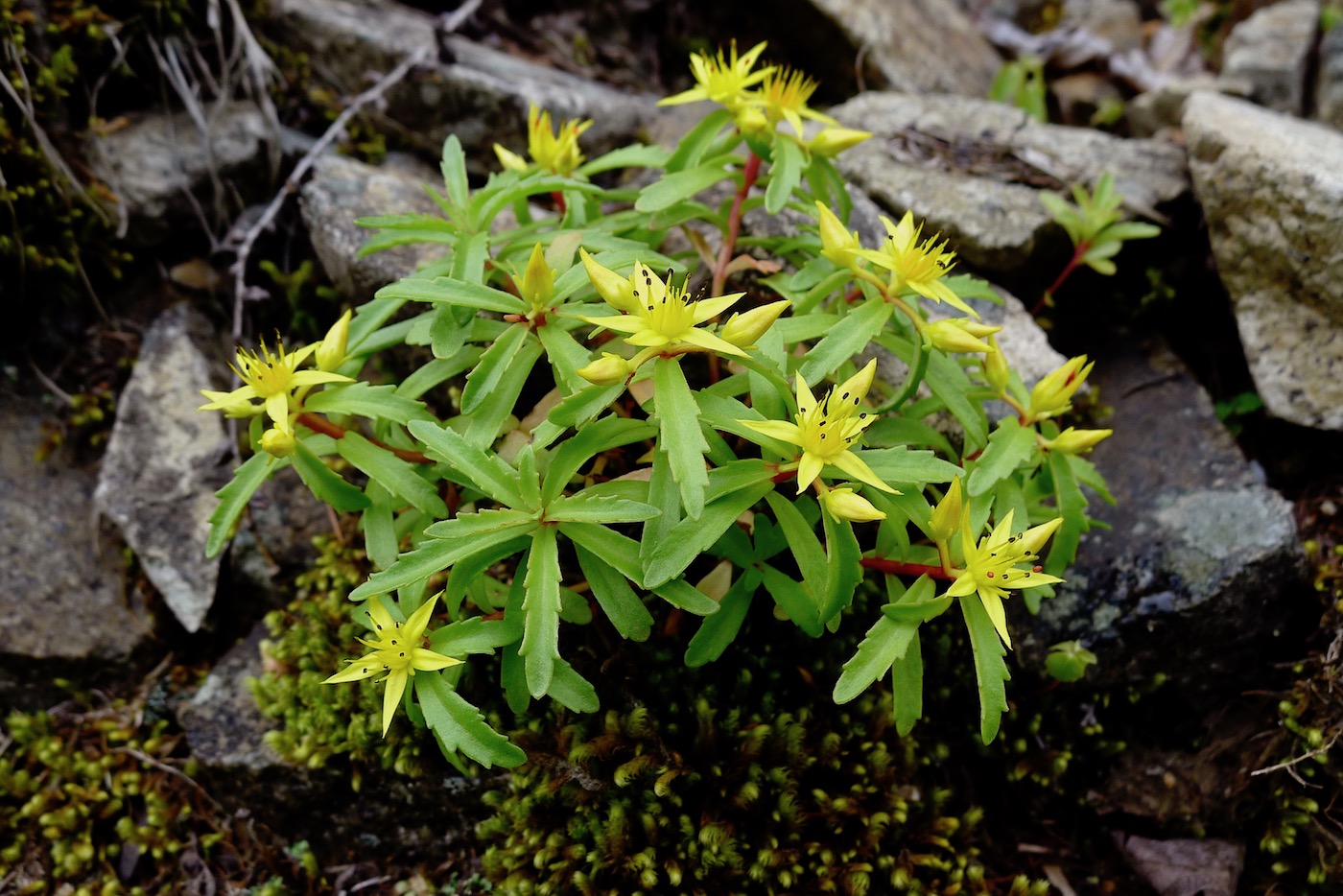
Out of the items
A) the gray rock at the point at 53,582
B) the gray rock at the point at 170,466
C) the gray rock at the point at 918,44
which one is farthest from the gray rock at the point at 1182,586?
the gray rock at the point at 53,582

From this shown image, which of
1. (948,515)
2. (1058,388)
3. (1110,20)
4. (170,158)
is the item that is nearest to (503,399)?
(948,515)

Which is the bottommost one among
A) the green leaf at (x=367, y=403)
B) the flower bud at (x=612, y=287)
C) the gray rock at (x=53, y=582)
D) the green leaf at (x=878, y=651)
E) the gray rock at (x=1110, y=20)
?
the gray rock at (x=53, y=582)

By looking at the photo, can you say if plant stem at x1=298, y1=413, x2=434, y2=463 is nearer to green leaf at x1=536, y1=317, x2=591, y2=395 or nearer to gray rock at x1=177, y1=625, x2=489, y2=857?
green leaf at x1=536, y1=317, x2=591, y2=395

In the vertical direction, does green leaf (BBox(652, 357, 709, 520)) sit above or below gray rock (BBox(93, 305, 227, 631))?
above

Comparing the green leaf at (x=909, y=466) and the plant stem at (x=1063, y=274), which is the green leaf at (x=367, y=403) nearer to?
the green leaf at (x=909, y=466)

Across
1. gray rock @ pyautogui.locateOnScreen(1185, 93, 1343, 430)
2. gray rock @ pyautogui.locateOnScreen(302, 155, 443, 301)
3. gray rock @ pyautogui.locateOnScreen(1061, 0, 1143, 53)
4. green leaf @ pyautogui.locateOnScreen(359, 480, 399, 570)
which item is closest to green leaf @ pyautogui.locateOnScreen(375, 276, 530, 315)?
green leaf @ pyautogui.locateOnScreen(359, 480, 399, 570)

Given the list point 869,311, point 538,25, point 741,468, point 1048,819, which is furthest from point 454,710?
point 538,25

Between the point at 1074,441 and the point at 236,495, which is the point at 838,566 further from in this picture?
the point at 236,495
